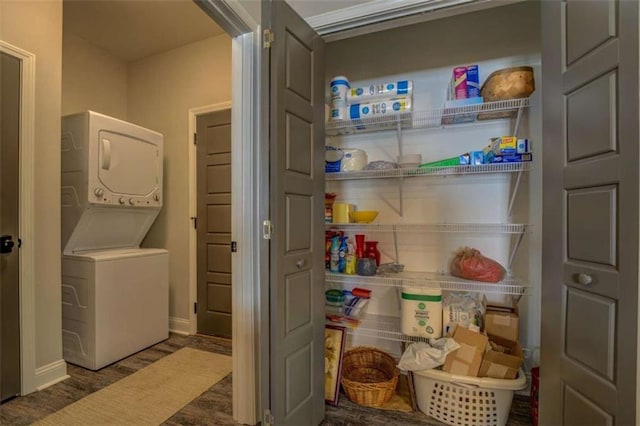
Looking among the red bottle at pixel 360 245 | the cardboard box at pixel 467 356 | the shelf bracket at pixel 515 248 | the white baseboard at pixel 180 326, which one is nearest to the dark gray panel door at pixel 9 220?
the white baseboard at pixel 180 326

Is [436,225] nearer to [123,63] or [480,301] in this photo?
[480,301]

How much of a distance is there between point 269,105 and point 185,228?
2161mm

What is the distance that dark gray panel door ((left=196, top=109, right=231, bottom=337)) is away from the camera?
2.82m

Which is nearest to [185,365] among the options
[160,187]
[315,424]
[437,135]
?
[315,424]

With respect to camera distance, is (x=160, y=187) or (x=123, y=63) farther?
(x=123, y=63)

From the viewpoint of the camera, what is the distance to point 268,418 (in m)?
1.27

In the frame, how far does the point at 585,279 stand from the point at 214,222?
2.68m

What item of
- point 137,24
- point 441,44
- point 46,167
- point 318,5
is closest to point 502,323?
point 441,44

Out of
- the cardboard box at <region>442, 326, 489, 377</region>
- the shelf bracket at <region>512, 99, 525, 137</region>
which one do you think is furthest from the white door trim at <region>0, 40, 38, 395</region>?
the shelf bracket at <region>512, 99, 525, 137</region>

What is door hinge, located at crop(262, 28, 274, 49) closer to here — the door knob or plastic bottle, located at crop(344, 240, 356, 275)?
plastic bottle, located at crop(344, 240, 356, 275)

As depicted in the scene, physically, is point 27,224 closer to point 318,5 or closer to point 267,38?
point 267,38

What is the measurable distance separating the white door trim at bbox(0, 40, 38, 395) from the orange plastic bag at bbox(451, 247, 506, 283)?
2.74 m

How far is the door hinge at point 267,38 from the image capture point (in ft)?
4.21

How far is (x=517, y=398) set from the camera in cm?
187
